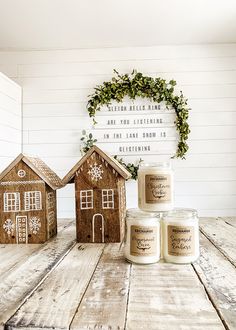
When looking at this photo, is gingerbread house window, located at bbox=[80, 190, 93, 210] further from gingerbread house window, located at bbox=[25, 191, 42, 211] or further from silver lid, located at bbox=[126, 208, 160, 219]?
silver lid, located at bbox=[126, 208, 160, 219]

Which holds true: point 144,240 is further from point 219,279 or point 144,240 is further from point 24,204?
point 24,204

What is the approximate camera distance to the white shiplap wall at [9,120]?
2662 mm

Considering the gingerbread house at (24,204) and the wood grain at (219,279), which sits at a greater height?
the gingerbread house at (24,204)

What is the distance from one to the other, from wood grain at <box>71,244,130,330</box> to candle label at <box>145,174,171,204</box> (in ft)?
0.80

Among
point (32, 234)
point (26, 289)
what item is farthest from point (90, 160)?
point (26, 289)

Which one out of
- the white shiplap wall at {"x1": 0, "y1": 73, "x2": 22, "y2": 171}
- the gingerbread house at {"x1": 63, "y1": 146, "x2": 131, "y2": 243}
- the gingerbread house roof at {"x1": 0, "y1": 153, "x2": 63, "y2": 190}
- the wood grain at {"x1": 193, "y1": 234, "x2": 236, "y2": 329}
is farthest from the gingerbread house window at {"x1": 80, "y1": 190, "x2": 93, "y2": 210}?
the white shiplap wall at {"x1": 0, "y1": 73, "x2": 22, "y2": 171}

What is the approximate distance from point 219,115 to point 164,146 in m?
0.54

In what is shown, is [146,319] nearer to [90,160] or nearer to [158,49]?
[90,160]

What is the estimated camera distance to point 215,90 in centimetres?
301

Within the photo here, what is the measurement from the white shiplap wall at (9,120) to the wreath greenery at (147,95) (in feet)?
2.00

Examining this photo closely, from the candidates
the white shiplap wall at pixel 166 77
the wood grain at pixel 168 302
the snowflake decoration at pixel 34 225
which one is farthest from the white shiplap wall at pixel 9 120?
the wood grain at pixel 168 302

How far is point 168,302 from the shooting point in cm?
78

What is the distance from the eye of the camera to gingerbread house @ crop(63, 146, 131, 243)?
1.49 m

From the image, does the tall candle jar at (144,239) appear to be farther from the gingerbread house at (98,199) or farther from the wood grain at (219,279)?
the gingerbread house at (98,199)
